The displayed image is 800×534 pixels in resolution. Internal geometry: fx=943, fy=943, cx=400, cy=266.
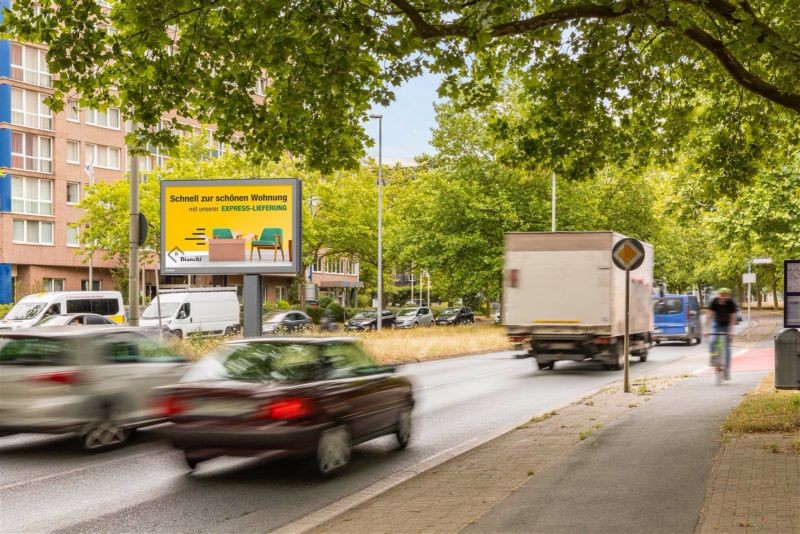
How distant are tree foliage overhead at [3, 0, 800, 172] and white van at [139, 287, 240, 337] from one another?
84.5 ft

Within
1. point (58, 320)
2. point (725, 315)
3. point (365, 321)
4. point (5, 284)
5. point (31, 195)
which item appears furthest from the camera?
point (31, 195)

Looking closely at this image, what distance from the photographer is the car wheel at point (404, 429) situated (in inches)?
417

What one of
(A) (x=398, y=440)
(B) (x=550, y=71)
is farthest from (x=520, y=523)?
(B) (x=550, y=71)

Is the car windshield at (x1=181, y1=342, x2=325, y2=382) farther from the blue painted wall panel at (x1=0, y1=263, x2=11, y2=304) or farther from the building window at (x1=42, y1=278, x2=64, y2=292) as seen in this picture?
the building window at (x1=42, y1=278, x2=64, y2=292)

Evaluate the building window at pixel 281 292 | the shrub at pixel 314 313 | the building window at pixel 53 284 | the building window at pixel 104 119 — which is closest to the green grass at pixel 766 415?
the shrub at pixel 314 313

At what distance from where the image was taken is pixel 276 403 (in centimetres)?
838

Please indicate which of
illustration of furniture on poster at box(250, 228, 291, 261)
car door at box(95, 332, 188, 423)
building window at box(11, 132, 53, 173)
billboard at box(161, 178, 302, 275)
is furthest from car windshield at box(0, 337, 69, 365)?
building window at box(11, 132, 53, 173)

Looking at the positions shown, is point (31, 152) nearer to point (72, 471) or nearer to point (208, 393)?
point (72, 471)

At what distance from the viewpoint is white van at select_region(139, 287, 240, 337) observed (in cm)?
3947

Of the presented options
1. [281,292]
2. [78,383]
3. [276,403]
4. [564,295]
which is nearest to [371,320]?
[281,292]

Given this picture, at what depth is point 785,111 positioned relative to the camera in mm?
15906

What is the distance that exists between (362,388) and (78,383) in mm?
3180

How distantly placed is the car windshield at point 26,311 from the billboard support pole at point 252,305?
14481 mm

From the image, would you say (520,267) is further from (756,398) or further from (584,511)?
(584,511)
